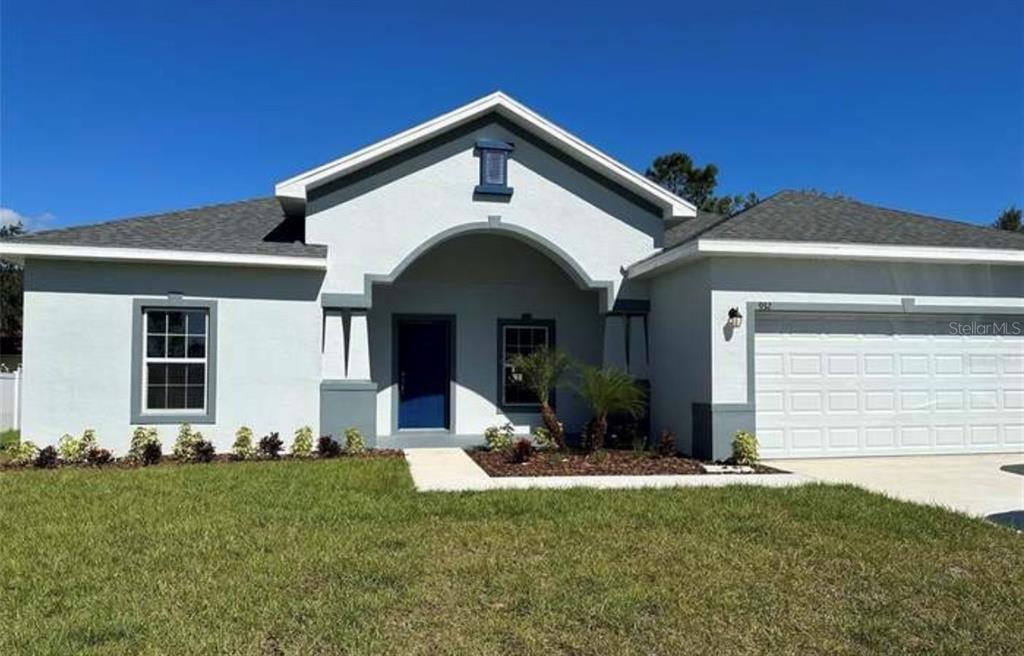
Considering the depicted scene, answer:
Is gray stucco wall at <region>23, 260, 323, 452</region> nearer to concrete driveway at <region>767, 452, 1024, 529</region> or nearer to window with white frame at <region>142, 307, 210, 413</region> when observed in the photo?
window with white frame at <region>142, 307, 210, 413</region>

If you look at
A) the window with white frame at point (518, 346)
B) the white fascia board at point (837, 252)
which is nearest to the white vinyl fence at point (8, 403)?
the window with white frame at point (518, 346)

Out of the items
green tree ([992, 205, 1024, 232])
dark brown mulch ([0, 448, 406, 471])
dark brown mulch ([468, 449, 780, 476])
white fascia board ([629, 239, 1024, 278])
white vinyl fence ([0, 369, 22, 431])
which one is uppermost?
green tree ([992, 205, 1024, 232])

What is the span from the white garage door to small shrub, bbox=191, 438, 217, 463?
8641mm

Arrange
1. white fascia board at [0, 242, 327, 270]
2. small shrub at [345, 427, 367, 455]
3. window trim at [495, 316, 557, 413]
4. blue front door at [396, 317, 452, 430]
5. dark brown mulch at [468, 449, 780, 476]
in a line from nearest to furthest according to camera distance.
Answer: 1. dark brown mulch at [468, 449, 780, 476]
2. white fascia board at [0, 242, 327, 270]
3. small shrub at [345, 427, 367, 455]
4. blue front door at [396, 317, 452, 430]
5. window trim at [495, 316, 557, 413]

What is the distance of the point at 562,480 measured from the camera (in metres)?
9.77

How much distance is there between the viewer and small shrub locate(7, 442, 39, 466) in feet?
36.8

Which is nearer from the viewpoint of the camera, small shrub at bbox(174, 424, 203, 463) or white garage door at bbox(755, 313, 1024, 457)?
small shrub at bbox(174, 424, 203, 463)

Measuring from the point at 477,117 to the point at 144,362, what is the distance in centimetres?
706

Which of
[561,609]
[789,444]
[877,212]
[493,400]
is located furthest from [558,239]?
[561,609]

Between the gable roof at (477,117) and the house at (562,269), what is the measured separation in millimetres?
40

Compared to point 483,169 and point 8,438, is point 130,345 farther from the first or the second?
point 483,169

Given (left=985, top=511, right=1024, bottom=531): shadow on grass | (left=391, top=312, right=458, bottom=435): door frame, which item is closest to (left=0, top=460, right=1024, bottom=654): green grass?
(left=985, top=511, right=1024, bottom=531): shadow on grass

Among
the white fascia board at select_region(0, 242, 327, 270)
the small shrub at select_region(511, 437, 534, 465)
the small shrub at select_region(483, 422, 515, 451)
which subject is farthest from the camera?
the small shrub at select_region(483, 422, 515, 451)

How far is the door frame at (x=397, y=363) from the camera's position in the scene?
47.1ft
